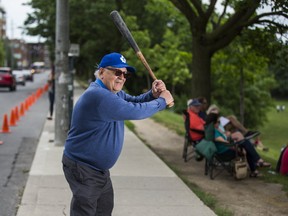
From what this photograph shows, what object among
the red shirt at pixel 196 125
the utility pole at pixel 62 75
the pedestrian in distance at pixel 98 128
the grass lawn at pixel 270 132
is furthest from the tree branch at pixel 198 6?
the pedestrian in distance at pixel 98 128

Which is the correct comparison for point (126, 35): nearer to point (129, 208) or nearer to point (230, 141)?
point (129, 208)

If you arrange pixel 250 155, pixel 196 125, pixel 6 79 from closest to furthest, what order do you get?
1. pixel 250 155
2. pixel 196 125
3. pixel 6 79

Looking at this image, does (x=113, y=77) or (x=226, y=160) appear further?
(x=226, y=160)

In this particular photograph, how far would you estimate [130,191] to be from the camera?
6898 mm

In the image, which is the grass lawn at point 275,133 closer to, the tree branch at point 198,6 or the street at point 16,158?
the street at point 16,158

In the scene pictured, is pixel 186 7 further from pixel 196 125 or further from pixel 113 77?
pixel 113 77

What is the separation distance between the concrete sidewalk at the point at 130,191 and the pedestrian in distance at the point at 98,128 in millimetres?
1960

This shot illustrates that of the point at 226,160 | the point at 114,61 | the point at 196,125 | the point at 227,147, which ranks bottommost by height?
the point at 226,160

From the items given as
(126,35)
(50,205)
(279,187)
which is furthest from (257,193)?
(126,35)

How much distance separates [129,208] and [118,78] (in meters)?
2.56

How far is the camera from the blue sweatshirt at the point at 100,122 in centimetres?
369

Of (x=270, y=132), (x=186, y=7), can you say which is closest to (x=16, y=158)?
(x=186, y=7)

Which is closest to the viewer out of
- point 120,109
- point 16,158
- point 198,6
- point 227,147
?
point 120,109

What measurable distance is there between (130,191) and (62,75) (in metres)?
4.85
